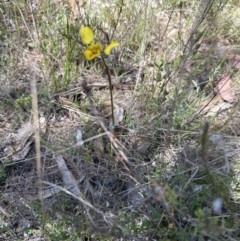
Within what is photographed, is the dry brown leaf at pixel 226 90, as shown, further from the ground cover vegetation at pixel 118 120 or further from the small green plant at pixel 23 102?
the small green plant at pixel 23 102

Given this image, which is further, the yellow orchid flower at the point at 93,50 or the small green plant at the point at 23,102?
the small green plant at the point at 23,102

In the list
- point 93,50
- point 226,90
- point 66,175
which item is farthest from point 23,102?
point 226,90

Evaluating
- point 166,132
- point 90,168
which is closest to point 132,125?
point 166,132

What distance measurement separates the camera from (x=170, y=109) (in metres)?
1.68

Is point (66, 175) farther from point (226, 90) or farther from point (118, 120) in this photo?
point (226, 90)

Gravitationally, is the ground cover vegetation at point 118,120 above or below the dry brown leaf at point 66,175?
above

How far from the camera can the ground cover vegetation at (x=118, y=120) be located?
1.44 metres

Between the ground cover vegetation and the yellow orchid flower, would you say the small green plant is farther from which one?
the yellow orchid flower

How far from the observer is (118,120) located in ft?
5.69

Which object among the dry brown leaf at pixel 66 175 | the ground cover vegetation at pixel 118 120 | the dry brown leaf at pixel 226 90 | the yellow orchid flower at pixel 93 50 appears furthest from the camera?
the dry brown leaf at pixel 226 90

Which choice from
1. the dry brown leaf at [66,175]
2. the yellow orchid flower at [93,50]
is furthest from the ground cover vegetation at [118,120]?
the yellow orchid flower at [93,50]

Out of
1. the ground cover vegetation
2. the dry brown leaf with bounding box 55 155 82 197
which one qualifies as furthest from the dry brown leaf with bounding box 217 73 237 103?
the dry brown leaf with bounding box 55 155 82 197

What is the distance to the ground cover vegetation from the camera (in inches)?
56.8

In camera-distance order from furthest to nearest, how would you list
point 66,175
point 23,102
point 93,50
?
1. point 23,102
2. point 66,175
3. point 93,50
